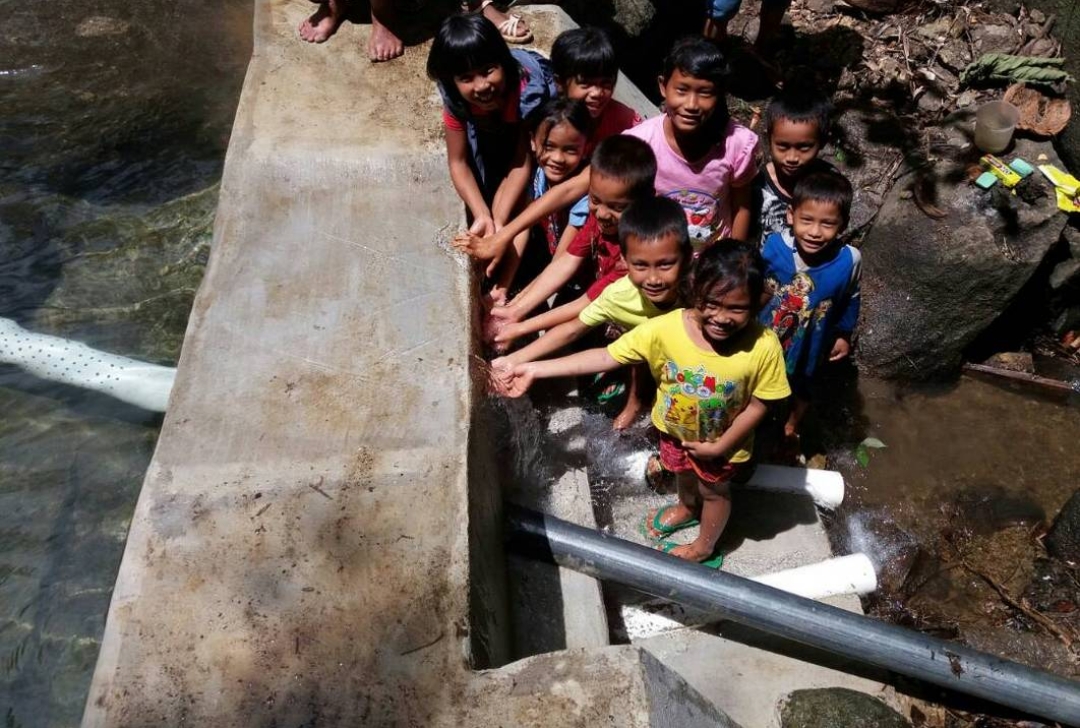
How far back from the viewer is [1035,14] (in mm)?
5395

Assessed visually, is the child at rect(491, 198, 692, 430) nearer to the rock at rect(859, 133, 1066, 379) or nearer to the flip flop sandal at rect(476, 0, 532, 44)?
the flip flop sandal at rect(476, 0, 532, 44)

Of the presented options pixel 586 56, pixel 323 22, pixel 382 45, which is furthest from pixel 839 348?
pixel 323 22

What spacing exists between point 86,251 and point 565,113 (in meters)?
2.87

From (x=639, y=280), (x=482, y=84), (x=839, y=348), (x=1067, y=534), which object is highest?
(x=482, y=84)

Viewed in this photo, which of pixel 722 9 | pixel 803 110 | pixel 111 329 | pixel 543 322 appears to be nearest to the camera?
pixel 803 110

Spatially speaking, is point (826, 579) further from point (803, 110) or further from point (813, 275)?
point (803, 110)

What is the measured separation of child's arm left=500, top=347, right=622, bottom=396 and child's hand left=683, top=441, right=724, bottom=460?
1.36 feet

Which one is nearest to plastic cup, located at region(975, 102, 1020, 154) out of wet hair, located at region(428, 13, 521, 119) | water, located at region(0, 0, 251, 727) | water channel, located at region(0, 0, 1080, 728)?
water channel, located at region(0, 0, 1080, 728)

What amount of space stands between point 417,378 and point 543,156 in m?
1.19

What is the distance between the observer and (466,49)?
332 centimetres

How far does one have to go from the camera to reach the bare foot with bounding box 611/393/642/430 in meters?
3.75

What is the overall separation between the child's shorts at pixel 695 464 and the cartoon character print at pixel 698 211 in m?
0.87

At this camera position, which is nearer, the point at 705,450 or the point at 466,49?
the point at 705,450

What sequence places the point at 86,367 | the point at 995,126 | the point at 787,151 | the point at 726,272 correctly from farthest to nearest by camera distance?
the point at 995,126 → the point at 86,367 → the point at 787,151 → the point at 726,272
